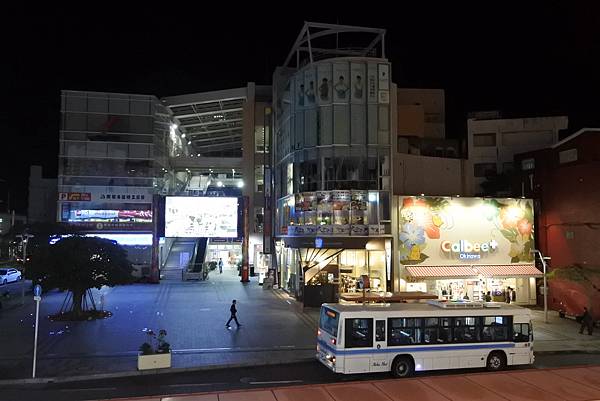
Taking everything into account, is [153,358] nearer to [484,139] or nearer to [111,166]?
[484,139]

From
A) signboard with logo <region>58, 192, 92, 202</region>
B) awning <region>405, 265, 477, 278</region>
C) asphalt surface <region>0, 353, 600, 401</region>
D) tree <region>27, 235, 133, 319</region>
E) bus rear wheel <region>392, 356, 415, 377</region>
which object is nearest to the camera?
asphalt surface <region>0, 353, 600, 401</region>

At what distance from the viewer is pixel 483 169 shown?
129 ft

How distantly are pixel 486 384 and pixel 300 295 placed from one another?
72.6 ft

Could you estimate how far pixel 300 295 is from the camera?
32531 millimetres

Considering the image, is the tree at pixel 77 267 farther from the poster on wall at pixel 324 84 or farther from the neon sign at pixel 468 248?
the neon sign at pixel 468 248

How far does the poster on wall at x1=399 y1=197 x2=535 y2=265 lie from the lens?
3016cm

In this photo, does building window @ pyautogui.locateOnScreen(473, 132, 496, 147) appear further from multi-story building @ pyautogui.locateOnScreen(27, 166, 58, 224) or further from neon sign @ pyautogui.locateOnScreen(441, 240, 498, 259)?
multi-story building @ pyautogui.locateOnScreen(27, 166, 58, 224)

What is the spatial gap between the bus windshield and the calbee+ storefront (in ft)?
47.0

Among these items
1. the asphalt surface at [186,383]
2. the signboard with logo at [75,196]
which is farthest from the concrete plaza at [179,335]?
the signboard with logo at [75,196]

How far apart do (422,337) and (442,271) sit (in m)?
14.8

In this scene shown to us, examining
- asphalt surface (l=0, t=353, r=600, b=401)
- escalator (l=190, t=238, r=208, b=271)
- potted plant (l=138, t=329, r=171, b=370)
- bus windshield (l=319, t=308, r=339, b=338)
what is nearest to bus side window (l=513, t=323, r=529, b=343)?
asphalt surface (l=0, t=353, r=600, b=401)

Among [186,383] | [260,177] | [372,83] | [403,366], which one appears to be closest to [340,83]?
[372,83]

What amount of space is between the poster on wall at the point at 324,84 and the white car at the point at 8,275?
30773 millimetres

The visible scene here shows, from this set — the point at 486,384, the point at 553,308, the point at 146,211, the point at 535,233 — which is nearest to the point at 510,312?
the point at 486,384
